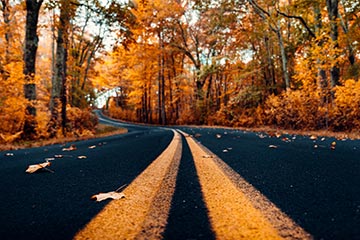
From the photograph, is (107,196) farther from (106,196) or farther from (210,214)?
(210,214)

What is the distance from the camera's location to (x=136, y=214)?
45.4 inches

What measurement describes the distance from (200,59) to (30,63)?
17.3 m

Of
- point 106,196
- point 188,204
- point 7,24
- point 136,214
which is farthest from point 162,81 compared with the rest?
point 136,214

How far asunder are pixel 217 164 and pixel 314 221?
1.49 m

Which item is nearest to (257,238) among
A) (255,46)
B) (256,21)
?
(256,21)

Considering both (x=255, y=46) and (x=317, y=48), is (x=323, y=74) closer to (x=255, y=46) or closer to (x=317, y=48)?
(x=317, y=48)

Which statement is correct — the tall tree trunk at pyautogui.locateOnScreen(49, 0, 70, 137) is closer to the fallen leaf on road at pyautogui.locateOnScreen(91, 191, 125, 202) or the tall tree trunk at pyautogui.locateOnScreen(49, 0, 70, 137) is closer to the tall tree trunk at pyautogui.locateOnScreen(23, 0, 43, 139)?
the tall tree trunk at pyautogui.locateOnScreen(23, 0, 43, 139)

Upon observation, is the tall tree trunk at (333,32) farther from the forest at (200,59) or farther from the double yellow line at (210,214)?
the double yellow line at (210,214)

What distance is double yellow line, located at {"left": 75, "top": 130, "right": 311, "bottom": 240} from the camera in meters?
0.93

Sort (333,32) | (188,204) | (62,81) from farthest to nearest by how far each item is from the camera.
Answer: (62,81)
(333,32)
(188,204)

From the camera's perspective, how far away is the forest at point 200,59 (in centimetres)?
823

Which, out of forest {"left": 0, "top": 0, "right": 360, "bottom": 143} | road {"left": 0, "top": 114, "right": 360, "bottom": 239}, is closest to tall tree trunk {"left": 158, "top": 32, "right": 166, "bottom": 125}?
forest {"left": 0, "top": 0, "right": 360, "bottom": 143}

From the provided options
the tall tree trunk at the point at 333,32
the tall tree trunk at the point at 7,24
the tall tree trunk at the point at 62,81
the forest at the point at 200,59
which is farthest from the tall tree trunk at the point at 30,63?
the tall tree trunk at the point at 333,32

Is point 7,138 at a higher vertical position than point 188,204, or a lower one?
lower
